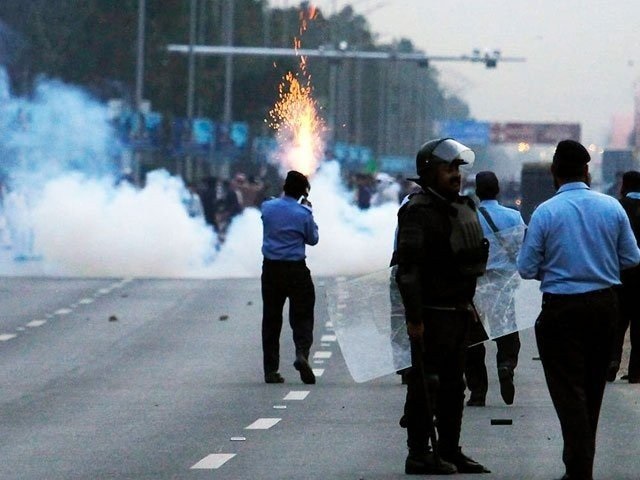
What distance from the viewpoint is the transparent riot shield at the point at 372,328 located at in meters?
11.5

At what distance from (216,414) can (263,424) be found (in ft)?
2.52

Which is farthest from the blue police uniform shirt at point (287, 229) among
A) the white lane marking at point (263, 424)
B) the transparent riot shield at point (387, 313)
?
the transparent riot shield at point (387, 313)

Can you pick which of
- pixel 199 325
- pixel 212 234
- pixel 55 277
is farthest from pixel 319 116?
pixel 199 325

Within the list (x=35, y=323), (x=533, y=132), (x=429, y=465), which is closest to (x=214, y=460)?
(x=429, y=465)

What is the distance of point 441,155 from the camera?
1059 cm

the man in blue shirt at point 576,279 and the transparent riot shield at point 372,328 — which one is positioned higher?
the man in blue shirt at point 576,279

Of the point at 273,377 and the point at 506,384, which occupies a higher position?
the point at 506,384

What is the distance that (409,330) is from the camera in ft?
34.3

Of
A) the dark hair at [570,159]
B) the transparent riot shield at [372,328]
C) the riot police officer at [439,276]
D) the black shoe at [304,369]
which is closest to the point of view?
the dark hair at [570,159]

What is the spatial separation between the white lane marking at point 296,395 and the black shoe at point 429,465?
16.5ft

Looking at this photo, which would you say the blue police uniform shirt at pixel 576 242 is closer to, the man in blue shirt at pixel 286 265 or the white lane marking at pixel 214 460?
the white lane marking at pixel 214 460

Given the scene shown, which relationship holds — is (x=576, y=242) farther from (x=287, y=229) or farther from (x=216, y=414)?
(x=287, y=229)

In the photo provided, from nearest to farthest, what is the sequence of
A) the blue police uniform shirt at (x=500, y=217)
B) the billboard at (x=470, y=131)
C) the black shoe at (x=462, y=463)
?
the black shoe at (x=462, y=463) → the blue police uniform shirt at (x=500, y=217) → the billboard at (x=470, y=131)

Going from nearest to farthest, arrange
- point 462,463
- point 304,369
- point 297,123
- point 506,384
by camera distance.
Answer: point 462,463
point 506,384
point 304,369
point 297,123
